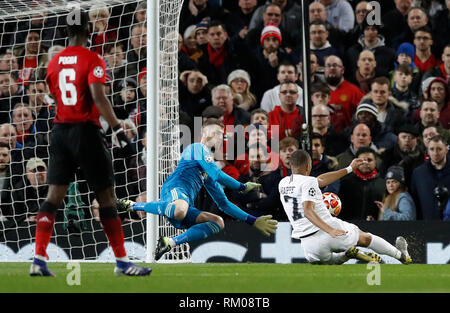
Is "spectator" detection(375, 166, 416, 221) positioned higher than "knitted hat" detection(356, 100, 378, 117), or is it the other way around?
"knitted hat" detection(356, 100, 378, 117)

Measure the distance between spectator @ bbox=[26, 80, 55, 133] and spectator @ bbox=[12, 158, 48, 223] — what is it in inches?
21.1

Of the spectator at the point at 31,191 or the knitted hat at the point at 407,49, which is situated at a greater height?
the knitted hat at the point at 407,49

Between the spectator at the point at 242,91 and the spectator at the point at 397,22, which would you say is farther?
the spectator at the point at 397,22

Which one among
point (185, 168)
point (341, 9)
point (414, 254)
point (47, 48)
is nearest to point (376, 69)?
point (341, 9)

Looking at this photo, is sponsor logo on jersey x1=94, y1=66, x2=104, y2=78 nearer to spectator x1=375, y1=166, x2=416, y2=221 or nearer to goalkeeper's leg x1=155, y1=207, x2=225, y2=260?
goalkeeper's leg x1=155, y1=207, x2=225, y2=260

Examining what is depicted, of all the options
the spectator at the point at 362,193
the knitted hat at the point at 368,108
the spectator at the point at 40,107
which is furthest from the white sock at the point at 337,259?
the spectator at the point at 40,107

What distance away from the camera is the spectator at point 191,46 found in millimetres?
12273

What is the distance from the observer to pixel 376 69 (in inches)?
460

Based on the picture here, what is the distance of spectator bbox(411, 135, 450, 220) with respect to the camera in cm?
1027

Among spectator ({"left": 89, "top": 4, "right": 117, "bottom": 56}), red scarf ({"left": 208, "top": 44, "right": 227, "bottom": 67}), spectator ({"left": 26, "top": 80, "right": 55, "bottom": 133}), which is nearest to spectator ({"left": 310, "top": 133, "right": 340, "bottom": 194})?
red scarf ({"left": 208, "top": 44, "right": 227, "bottom": 67})

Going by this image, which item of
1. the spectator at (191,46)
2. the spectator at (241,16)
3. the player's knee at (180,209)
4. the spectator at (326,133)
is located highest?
the spectator at (241,16)

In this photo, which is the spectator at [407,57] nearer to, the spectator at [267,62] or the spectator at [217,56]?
the spectator at [267,62]

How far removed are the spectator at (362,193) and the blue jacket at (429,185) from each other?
46 centimetres

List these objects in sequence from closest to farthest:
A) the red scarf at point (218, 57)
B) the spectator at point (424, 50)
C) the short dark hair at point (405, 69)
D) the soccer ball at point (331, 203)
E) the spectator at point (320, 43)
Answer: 1. the soccer ball at point (331, 203)
2. the short dark hair at point (405, 69)
3. the spectator at point (424, 50)
4. the spectator at point (320, 43)
5. the red scarf at point (218, 57)
